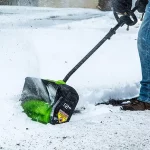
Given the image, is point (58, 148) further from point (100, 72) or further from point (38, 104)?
point (100, 72)

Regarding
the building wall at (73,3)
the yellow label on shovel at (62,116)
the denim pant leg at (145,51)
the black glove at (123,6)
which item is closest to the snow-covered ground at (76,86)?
the yellow label on shovel at (62,116)

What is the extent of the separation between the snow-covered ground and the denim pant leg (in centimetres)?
17

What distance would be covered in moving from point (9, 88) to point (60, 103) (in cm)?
72

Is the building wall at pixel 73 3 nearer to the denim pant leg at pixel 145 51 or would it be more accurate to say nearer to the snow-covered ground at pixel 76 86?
the snow-covered ground at pixel 76 86

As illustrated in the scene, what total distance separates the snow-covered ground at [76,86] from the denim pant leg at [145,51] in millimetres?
166

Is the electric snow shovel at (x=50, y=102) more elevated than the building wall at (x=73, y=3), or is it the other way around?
the electric snow shovel at (x=50, y=102)

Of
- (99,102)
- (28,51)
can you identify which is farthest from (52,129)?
(28,51)

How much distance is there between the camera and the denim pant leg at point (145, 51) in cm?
276

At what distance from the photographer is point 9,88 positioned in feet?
9.68

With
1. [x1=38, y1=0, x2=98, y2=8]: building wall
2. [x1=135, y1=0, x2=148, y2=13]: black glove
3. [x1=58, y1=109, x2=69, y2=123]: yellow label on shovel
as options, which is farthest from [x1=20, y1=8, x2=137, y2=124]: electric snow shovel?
[x1=38, y1=0, x2=98, y2=8]: building wall

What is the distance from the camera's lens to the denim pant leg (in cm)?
276

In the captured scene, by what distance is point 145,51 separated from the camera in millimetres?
2811

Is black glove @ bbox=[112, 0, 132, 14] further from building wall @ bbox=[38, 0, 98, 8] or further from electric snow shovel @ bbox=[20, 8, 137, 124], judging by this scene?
building wall @ bbox=[38, 0, 98, 8]

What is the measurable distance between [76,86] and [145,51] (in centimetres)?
70
